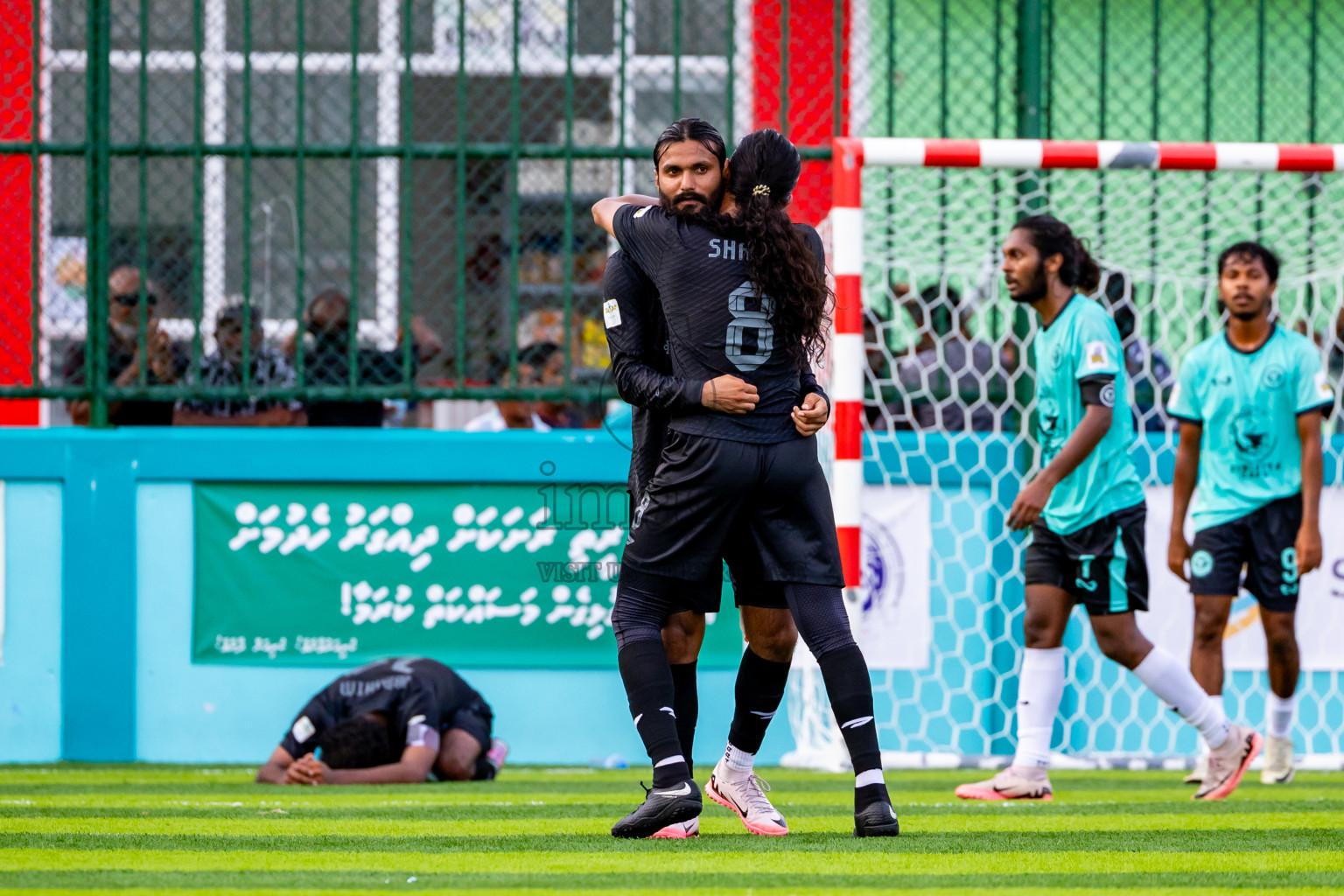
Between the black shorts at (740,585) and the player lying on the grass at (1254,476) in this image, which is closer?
the black shorts at (740,585)

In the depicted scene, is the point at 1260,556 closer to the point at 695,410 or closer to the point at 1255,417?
the point at 1255,417

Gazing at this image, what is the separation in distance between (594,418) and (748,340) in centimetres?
361

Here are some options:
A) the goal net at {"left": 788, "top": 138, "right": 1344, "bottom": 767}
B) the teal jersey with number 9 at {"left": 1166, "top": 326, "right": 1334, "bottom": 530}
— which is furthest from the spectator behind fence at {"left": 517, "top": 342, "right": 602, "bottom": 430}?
the teal jersey with number 9 at {"left": 1166, "top": 326, "right": 1334, "bottom": 530}

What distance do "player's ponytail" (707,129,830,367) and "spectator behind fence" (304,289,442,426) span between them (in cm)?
363

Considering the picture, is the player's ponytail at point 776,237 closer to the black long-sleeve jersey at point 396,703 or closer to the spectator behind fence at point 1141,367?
the black long-sleeve jersey at point 396,703

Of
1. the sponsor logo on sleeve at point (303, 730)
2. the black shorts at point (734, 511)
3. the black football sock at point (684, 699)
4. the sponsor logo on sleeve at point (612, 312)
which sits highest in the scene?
the sponsor logo on sleeve at point (612, 312)

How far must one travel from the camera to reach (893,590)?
7375mm

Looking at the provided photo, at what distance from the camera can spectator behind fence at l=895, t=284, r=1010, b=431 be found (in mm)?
7523

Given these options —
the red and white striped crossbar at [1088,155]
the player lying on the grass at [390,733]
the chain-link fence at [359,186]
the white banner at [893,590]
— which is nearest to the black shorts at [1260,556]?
the white banner at [893,590]

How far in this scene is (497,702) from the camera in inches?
287

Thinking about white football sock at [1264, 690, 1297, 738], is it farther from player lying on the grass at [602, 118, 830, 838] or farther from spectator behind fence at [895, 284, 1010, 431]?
player lying on the grass at [602, 118, 830, 838]

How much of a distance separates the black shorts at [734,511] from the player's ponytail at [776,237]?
0.31 metres

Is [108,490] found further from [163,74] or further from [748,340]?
[748,340]

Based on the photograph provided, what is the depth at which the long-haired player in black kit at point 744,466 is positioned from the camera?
403 cm
